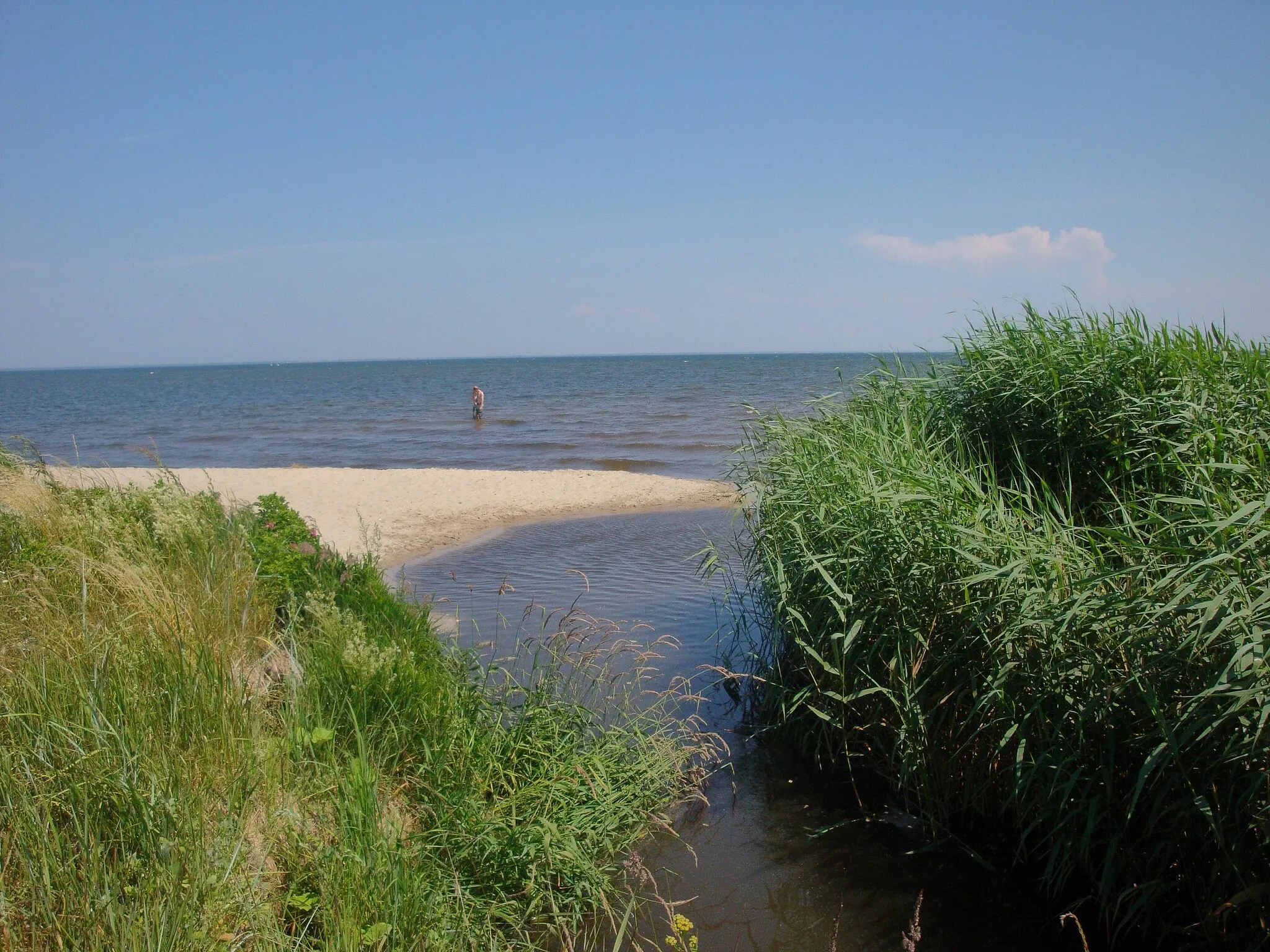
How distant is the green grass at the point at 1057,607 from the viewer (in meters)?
3.19

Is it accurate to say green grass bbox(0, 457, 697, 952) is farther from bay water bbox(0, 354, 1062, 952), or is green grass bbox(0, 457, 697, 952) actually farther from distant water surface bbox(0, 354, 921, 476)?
distant water surface bbox(0, 354, 921, 476)

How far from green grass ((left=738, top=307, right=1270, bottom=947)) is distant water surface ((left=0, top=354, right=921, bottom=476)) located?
5.05ft

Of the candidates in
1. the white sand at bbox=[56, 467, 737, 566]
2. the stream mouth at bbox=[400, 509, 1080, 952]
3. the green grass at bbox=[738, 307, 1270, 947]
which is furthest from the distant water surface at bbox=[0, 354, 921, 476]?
the stream mouth at bbox=[400, 509, 1080, 952]

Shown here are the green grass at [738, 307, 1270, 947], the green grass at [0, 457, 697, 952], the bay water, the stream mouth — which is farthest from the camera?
the bay water

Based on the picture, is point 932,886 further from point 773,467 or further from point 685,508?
point 685,508

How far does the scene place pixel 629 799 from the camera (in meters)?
4.45

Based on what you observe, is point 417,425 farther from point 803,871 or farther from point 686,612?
point 803,871

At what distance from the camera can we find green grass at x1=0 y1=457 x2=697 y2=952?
2652 mm

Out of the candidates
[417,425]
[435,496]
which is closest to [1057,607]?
[435,496]

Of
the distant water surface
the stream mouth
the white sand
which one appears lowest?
the stream mouth

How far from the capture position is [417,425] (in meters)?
30.9

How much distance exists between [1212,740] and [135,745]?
397 cm

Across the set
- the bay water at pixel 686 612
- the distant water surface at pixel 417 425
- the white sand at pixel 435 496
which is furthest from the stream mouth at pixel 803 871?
the white sand at pixel 435 496

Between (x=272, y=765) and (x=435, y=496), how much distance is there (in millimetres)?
11522
